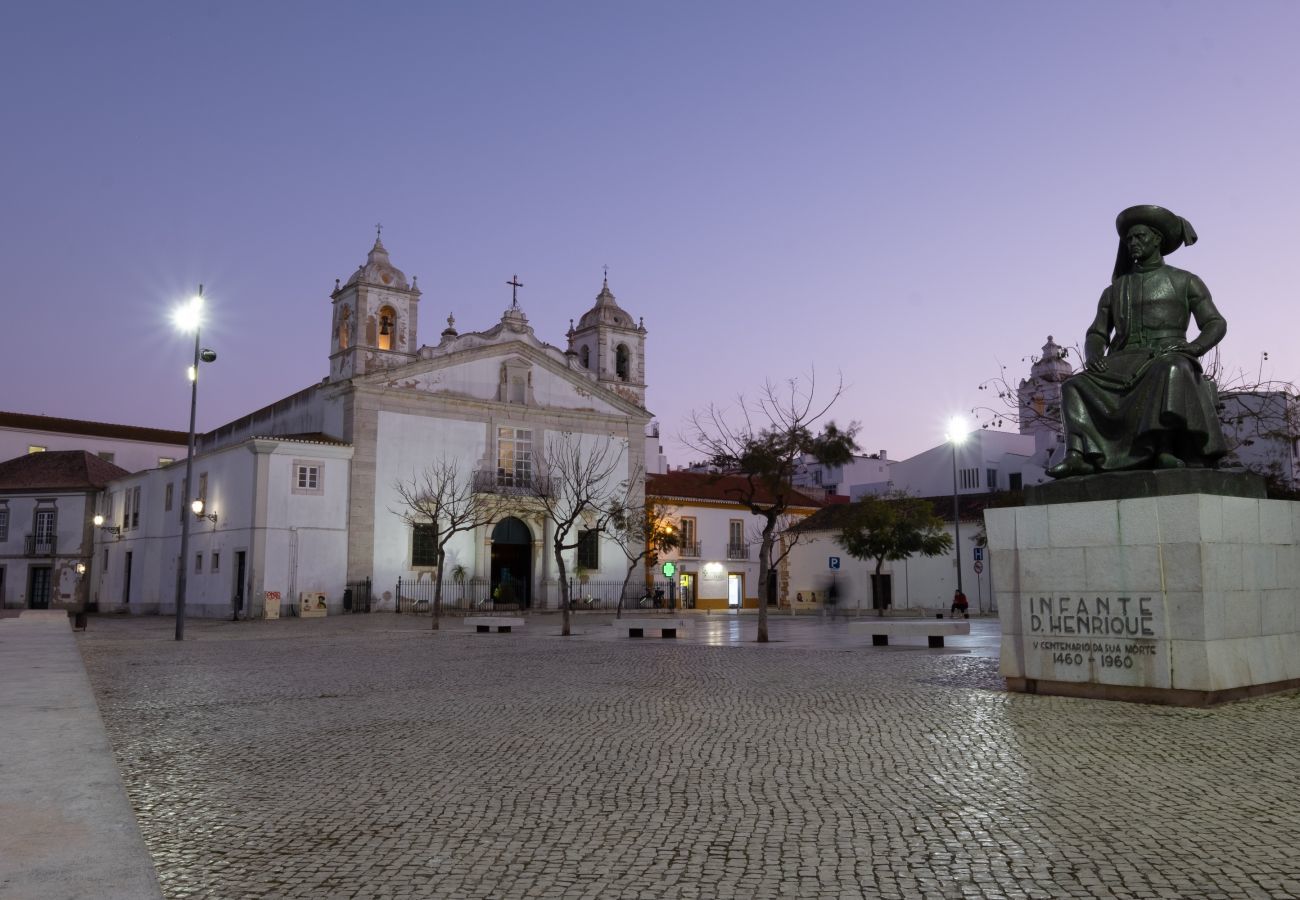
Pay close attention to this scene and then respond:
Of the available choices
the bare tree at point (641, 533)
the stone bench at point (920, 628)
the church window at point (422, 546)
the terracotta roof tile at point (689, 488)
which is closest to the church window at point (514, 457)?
the church window at point (422, 546)

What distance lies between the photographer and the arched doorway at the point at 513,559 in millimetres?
42312

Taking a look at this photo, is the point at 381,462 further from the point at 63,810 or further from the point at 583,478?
the point at 63,810

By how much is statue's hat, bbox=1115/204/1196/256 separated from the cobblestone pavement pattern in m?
4.42

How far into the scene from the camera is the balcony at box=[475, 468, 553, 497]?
4147 centimetres

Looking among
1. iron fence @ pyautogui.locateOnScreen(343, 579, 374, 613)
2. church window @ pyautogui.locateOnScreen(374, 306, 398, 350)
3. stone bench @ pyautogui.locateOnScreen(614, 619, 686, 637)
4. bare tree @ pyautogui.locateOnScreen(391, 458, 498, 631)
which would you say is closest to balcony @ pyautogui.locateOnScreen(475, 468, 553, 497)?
bare tree @ pyautogui.locateOnScreen(391, 458, 498, 631)

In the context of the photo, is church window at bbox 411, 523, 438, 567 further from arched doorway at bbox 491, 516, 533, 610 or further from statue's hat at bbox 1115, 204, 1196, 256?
statue's hat at bbox 1115, 204, 1196, 256

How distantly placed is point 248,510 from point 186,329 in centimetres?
1275

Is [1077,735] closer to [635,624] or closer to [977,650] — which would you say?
[977,650]

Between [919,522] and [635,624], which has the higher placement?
[919,522]

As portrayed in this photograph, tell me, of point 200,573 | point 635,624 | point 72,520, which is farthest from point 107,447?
point 635,624

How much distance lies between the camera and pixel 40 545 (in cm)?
5156

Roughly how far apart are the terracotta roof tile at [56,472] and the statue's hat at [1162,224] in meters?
52.2

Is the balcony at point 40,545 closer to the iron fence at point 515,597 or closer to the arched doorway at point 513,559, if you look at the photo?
the iron fence at point 515,597

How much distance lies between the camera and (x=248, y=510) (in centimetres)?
3609
